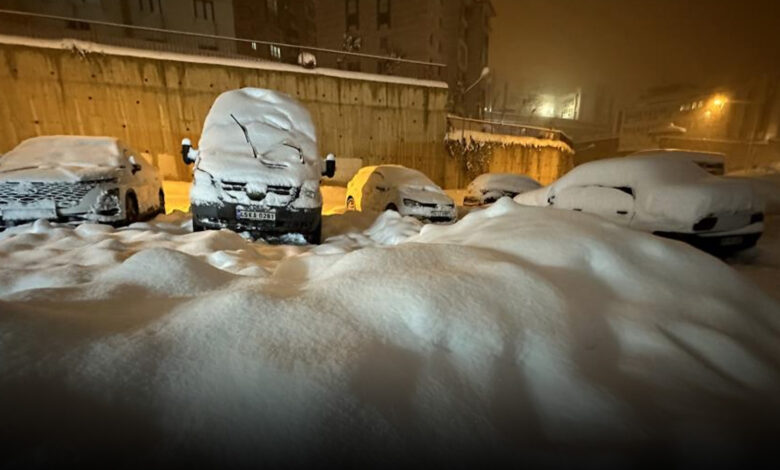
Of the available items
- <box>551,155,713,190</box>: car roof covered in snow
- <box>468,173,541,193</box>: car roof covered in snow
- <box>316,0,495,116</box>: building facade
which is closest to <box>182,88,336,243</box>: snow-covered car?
<box>551,155,713,190</box>: car roof covered in snow

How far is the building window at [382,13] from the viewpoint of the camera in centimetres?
2798

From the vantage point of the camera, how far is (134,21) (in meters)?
20.0

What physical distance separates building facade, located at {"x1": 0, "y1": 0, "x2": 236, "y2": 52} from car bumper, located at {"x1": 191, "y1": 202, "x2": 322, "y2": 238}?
1167cm

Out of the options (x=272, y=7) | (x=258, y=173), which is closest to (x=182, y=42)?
(x=258, y=173)

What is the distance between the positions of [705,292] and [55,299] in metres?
3.19

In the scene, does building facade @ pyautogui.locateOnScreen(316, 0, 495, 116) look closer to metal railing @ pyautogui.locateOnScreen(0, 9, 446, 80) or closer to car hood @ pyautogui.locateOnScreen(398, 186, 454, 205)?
metal railing @ pyautogui.locateOnScreen(0, 9, 446, 80)

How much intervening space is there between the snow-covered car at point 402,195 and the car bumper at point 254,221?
319cm

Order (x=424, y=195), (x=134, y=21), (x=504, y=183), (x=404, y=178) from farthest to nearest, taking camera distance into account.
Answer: (x=134, y=21), (x=504, y=183), (x=404, y=178), (x=424, y=195)

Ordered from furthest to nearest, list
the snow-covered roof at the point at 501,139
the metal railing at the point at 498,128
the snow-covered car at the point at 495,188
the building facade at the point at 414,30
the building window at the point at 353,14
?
the building window at the point at 353,14 → the building facade at the point at 414,30 → the metal railing at the point at 498,128 → the snow-covered roof at the point at 501,139 → the snow-covered car at the point at 495,188

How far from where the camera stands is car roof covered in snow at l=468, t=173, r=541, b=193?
10.2 metres

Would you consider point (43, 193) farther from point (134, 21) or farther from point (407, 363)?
point (134, 21)

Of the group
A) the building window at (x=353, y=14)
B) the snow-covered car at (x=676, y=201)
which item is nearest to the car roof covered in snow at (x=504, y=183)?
the snow-covered car at (x=676, y=201)

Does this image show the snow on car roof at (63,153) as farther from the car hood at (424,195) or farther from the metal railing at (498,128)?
the metal railing at (498,128)

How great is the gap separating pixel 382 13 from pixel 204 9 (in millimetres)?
13439
